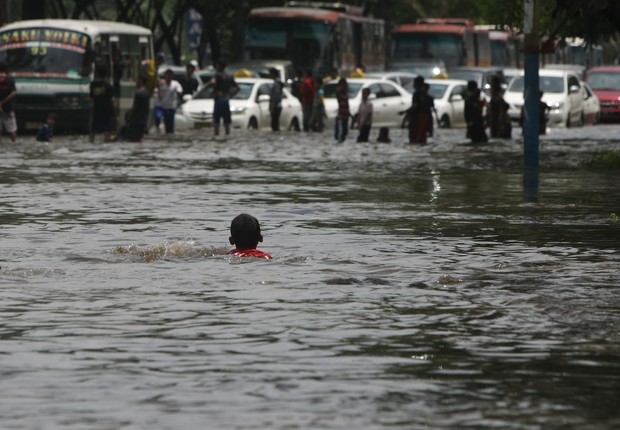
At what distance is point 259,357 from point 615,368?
159 cm

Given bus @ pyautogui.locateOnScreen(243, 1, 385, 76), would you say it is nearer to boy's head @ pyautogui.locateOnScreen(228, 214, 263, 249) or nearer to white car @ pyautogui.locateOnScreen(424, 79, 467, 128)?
white car @ pyautogui.locateOnScreen(424, 79, 467, 128)

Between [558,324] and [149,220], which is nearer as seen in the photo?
[558,324]

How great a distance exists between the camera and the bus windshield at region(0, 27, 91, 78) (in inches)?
1636

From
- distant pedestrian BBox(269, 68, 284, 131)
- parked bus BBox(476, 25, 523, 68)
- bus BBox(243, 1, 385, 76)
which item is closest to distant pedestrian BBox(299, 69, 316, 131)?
distant pedestrian BBox(269, 68, 284, 131)

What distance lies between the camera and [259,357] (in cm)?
862

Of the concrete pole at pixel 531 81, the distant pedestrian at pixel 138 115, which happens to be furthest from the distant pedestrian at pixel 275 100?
the concrete pole at pixel 531 81

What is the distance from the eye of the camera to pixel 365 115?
38188 mm

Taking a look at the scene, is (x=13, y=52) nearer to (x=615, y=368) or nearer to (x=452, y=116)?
(x=452, y=116)

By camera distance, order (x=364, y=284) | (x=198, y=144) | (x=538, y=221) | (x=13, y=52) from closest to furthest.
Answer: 1. (x=364, y=284)
2. (x=538, y=221)
3. (x=198, y=144)
4. (x=13, y=52)

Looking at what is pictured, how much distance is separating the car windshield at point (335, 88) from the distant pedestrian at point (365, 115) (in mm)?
8220

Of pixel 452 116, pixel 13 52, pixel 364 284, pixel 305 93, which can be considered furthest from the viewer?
pixel 452 116

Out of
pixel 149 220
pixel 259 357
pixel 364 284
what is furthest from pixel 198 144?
pixel 259 357

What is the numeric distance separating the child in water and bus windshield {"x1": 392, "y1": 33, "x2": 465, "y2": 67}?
54875 millimetres

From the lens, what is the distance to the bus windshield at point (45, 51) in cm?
4156
